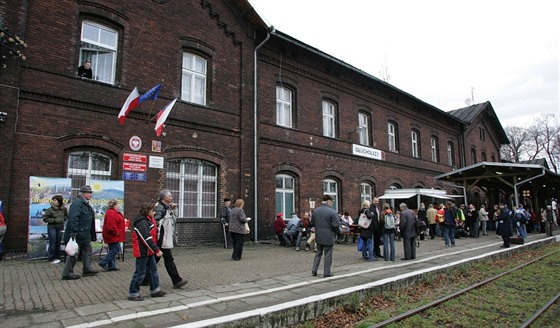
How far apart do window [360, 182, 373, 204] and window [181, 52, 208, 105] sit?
9890 mm

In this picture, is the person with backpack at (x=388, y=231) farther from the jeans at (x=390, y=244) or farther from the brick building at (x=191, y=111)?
the brick building at (x=191, y=111)

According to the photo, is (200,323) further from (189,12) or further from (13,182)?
(189,12)

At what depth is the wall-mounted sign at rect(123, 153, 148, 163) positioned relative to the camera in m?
11.0

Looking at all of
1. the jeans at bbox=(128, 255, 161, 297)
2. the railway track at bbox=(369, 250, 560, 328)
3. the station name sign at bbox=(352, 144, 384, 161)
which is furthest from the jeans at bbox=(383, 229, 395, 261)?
the station name sign at bbox=(352, 144, 384, 161)

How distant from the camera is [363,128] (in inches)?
803

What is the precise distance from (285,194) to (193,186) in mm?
4351

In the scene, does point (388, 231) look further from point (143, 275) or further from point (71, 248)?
point (71, 248)

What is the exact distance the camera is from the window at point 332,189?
1756cm

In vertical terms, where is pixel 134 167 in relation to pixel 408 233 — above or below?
above

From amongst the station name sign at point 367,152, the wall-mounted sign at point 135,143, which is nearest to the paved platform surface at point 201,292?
the wall-mounted sign at point 135,143

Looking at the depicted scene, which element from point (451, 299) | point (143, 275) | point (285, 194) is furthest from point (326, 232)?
point (285, 194)

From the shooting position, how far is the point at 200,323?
14.5ft

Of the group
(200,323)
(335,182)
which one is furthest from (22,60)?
(335,182)

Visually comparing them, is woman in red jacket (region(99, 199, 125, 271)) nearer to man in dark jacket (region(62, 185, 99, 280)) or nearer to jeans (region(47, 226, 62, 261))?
man in dark jacket (region(62, 185, 99, 280))
